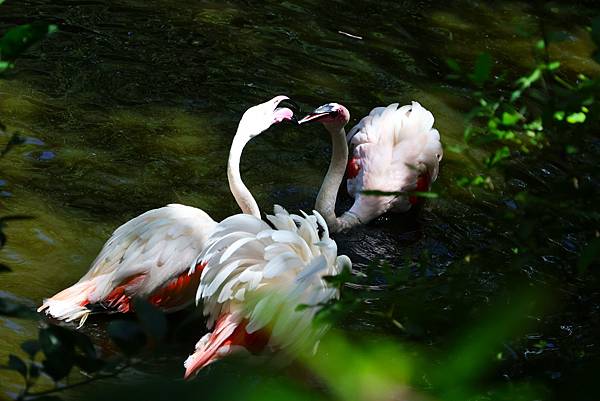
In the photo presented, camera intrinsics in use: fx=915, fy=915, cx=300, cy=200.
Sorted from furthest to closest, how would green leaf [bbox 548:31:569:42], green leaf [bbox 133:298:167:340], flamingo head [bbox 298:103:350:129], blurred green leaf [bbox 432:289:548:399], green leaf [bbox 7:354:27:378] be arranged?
flamingo head [bbox 298:103:350:129] < green leaf [bbox 548:31:569:42] < green leaf [bbox 7:354:27:378] < green leaf [bbox 133:298:167:340] < blurred green leaf [bbox 432:289:548:399]

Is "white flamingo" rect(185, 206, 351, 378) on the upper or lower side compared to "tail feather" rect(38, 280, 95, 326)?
upper

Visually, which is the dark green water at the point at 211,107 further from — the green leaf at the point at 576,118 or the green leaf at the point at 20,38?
the green leaf at the point at 20,38

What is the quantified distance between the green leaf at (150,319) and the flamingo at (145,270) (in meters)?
2.36

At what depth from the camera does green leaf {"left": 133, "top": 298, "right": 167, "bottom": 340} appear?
38.9 inches

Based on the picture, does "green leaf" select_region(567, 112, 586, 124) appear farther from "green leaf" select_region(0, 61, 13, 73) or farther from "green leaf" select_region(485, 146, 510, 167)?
"green leaf" select_region(0, 61, 13, 73)

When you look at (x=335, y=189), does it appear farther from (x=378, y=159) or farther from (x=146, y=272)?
(x=146, y=272)

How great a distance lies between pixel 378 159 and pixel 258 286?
1651mm

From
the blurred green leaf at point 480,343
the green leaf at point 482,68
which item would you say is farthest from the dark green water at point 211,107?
the blurred green leaf at point 480,343

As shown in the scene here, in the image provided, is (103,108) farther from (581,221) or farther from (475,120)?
(581,221)

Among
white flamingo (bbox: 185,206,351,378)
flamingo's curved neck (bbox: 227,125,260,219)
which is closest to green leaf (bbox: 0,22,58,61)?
white flamingo (bbox: 185,206,351,378)

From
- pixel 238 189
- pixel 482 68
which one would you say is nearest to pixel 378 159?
pixel 238 189

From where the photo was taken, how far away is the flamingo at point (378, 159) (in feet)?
14.3

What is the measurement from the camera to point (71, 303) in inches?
131

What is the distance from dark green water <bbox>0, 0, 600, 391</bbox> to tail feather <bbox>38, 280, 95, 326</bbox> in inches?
4.7
